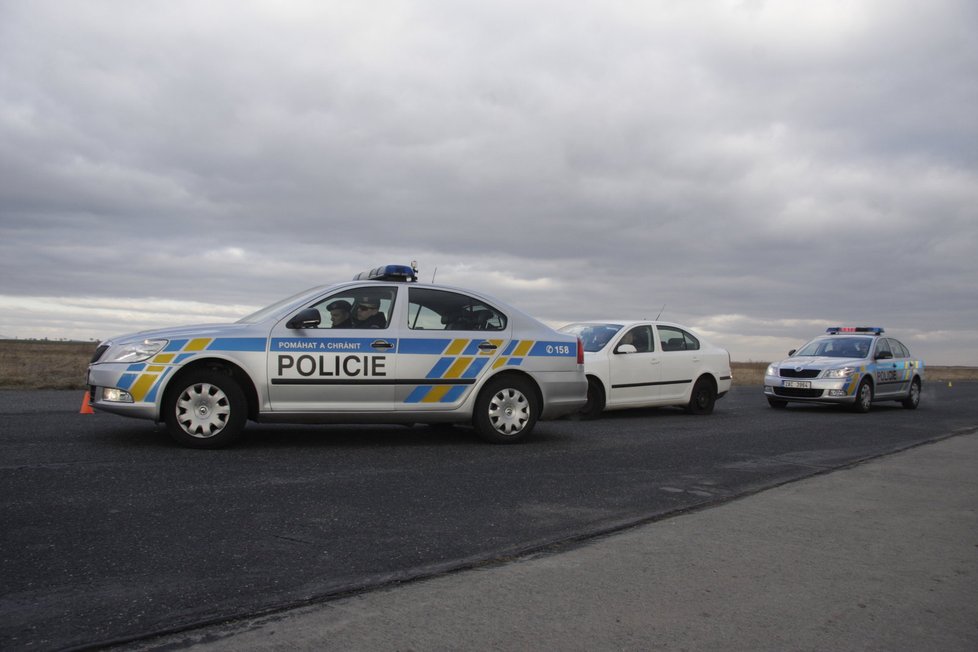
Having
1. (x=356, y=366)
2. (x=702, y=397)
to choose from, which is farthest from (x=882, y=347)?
(x=356, y=366)

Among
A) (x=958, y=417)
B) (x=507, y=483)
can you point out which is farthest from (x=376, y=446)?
(x=958, y=417)

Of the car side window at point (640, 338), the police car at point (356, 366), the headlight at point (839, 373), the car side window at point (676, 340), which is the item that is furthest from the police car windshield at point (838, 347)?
the police car at point (356, 366)

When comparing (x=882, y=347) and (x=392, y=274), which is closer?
(x=392, y=274)

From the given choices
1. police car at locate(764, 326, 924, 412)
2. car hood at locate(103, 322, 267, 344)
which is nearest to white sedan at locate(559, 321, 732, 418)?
police car at locate(764, 326, 924, 412)

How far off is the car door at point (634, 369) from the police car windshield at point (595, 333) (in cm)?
20

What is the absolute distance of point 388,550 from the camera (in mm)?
4598

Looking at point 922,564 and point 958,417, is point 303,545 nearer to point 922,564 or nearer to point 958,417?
point 922,564

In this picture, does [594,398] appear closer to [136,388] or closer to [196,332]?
[196,332]

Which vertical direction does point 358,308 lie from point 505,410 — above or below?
above

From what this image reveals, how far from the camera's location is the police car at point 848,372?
54.2ft

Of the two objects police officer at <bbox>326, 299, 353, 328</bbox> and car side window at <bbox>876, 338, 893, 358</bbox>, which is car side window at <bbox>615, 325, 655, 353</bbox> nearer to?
police officer at <bbox>326, 299, 353, 328</bbox>

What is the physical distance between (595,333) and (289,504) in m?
8.72

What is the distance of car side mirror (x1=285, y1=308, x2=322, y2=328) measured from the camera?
8312mm

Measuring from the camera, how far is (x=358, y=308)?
8.82 meters
